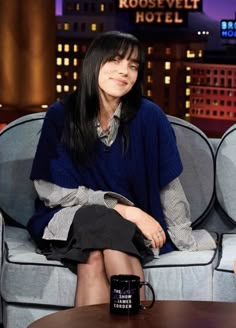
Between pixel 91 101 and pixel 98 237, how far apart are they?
0.52m

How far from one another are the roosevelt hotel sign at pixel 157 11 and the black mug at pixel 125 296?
9.57ft

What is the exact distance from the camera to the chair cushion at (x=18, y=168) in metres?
3.35

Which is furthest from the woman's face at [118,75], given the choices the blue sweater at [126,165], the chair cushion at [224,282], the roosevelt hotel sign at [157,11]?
the roosevelt hotel sign at [157,11]

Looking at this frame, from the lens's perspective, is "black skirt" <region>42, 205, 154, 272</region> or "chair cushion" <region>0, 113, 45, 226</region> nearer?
"black skirt" <region>42, 205, 154, 272</region>

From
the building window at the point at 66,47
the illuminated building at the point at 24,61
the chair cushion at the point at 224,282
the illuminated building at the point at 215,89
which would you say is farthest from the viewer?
the illuminated building at the point at 24,61

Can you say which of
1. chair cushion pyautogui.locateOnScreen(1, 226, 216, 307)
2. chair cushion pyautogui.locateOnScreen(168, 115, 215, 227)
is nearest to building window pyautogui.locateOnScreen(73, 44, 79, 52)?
chair cushion pyautogui.locateOnScreen(168, 115, 215, 227)

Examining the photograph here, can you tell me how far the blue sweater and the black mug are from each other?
2.46 feet

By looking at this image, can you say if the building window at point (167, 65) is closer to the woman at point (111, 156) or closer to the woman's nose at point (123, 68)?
the woman at point (111, 156)

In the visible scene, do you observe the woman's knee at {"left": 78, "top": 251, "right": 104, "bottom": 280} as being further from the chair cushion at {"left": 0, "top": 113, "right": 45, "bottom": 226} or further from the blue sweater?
the chair cushion at {"left": 0, "top": 113, "right": 45, "bottom": 226}

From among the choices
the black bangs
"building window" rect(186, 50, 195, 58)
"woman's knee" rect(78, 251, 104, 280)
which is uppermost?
the black bangs

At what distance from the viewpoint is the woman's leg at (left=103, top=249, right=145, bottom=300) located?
2.64m

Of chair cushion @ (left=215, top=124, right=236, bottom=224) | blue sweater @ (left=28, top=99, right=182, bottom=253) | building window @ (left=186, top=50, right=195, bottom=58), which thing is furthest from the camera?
building window @ (left=186, top=50, right=195, bottom=58)

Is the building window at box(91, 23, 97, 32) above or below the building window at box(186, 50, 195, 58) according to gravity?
above

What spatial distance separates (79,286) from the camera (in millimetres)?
2678
